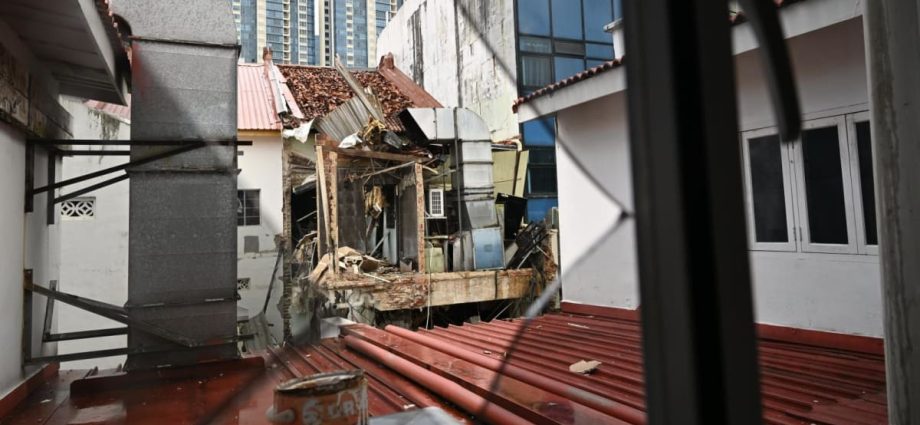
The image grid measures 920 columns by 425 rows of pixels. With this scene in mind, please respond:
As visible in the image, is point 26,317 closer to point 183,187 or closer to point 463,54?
point 183,187

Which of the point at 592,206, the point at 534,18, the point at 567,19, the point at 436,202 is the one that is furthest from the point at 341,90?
the point at 592,206

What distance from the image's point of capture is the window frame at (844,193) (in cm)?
393

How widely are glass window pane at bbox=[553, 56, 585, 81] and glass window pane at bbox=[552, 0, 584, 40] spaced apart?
657mm

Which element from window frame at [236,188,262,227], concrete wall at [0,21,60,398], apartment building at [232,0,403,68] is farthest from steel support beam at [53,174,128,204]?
apartment building at [232,0,403,68]

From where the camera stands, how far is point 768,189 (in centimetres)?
449

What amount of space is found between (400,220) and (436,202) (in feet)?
3.80

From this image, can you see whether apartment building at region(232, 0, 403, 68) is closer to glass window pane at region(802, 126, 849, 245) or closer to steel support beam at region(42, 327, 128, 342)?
steel support beam at region(42, 327, 128, 342)

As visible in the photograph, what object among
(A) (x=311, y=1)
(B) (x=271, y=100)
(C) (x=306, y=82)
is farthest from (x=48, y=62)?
(A) (x=311, y=1)

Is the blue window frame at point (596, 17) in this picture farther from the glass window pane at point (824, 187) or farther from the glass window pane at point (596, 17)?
the glass window pane at point (824, 187)

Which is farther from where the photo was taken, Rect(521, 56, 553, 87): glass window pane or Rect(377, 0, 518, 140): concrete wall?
Rect(377, 0, 518, 140): concrete wall

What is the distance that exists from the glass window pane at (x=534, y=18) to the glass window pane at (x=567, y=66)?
3.08ft

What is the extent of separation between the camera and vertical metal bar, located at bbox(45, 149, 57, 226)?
194 inches

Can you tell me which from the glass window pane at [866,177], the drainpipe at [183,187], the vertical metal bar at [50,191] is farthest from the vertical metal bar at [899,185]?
the vertical metal bar at [50,191]

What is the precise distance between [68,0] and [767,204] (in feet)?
18.4
